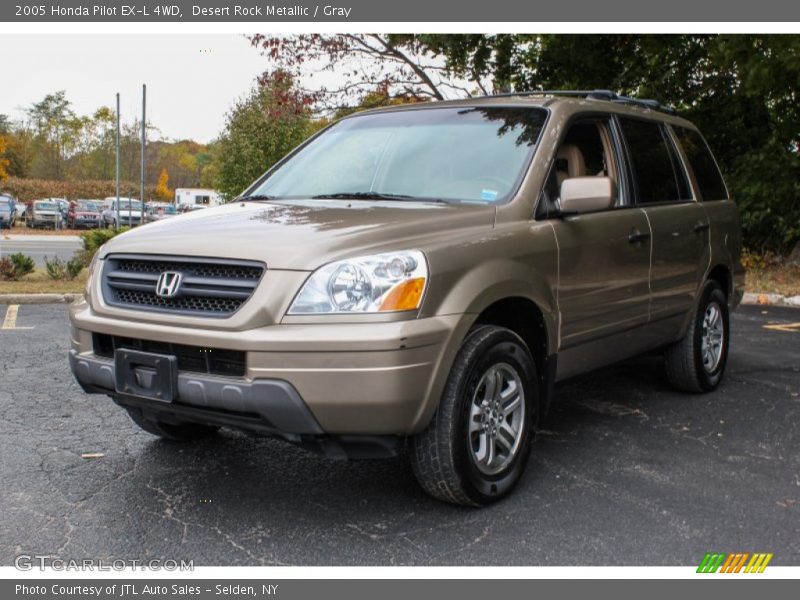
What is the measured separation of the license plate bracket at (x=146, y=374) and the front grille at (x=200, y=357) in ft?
0.15

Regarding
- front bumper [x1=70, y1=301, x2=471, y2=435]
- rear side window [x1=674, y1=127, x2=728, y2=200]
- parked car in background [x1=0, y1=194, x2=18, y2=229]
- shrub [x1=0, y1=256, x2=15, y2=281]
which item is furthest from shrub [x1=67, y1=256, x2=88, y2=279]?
parked car in background [x1=0, y1=194, x2=18, y2=229]

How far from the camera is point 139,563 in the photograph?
3.16 m

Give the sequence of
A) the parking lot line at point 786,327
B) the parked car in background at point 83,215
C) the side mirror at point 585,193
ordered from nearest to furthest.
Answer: the side mirror at point 585,193 < the parking lot line at point 786,327 < the parked car in background at point 83,215

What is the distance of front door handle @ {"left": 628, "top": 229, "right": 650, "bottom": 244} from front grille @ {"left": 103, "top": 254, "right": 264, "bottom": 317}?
2.37m

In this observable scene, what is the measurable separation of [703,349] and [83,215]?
4122 centimetres

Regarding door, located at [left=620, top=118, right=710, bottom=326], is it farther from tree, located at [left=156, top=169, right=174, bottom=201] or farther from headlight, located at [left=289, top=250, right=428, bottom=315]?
tree, located at [left=156, top=169, right=174, bottom=201]

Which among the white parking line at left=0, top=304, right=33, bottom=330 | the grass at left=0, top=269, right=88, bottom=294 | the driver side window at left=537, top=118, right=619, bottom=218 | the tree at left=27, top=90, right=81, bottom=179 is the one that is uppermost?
the tree at left=27, top=90, right=81, bottom=179

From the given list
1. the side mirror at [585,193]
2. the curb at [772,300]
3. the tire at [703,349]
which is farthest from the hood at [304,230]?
the curb at [772,300]

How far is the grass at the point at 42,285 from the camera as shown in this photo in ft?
36.4

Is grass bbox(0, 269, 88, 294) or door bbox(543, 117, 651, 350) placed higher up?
door bbox(543, 117, 651, 350)

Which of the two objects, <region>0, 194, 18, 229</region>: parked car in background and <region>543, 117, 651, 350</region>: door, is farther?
<region>0, 194, 18, 229</region>: parked car in background

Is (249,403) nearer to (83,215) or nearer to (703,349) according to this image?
(703,349)

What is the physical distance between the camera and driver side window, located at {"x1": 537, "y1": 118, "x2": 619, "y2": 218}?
426cm

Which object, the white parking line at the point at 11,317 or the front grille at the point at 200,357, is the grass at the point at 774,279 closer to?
the white parking line at the point at 11,317
